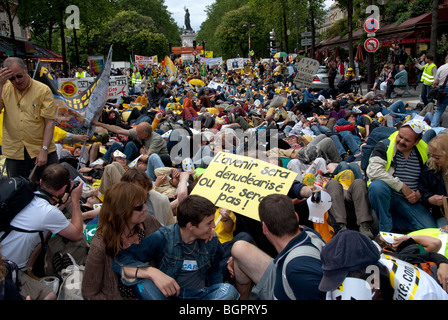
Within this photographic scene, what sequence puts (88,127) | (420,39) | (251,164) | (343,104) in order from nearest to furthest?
(251,164), (88,127), (343,104), (420,39)

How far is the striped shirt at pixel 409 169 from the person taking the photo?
4.21 meters

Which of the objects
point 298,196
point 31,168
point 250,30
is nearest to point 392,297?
point 298,196

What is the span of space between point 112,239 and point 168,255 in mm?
393

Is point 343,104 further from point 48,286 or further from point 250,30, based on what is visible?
point 250,30

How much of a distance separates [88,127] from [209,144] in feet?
6.64

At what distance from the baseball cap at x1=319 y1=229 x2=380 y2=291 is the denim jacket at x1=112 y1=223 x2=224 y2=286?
34.9 inches

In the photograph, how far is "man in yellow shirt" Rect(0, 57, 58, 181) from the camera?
14.0ft

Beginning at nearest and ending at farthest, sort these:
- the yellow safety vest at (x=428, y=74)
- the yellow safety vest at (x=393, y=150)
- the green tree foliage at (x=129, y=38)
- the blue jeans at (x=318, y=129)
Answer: the yellow safety vest at (x=393, y=150) < the blue jeans at (x=318, y=129) < the yellow safety vest at (x=428, y=74) < the green tree foliage at (x=129, y=38)

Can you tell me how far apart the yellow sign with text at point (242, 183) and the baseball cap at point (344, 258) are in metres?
1.34

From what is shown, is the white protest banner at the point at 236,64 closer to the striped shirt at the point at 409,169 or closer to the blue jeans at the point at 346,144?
the blue jeans at the point at 346,144

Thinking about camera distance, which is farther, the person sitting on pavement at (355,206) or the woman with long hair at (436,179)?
the person sitting on pavement at (355,206)

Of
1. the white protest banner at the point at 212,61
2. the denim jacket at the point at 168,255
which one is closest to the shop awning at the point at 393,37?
the white protest banner at the point at 212,61

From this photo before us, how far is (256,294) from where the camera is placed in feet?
9.35

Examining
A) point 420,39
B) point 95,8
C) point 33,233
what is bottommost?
point 33,233
